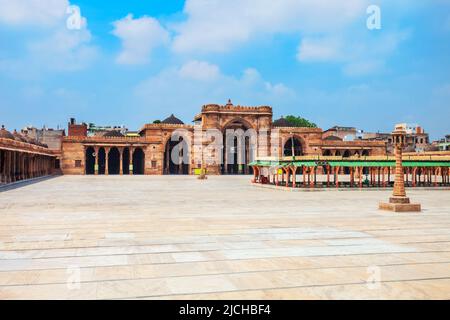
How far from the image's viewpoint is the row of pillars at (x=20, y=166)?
1251 inches

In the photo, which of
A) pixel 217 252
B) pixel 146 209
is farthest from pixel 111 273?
pixel 146 209

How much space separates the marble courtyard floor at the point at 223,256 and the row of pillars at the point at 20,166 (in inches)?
849

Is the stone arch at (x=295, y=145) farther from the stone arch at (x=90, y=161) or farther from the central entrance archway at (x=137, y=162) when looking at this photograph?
the stone arch at (x=90, y=161)

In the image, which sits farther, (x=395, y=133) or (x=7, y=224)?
(x=395, y=133)

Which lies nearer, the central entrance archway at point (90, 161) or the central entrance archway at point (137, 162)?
the central entrance archway at point (90, 161)

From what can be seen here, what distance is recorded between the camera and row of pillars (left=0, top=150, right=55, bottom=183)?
31.8 meters

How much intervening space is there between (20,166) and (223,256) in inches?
1357

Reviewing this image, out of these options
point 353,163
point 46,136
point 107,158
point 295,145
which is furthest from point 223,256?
point 46,136

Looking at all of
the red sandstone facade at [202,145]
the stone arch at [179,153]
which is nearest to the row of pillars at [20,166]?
the red sandstone facade at [202,145]

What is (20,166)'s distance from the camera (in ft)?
121

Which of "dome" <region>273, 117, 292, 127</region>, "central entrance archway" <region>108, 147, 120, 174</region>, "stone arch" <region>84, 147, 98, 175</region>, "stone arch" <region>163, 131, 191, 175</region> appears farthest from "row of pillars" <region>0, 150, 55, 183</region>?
"dome" <region>273, 117, 292, 127</region>
